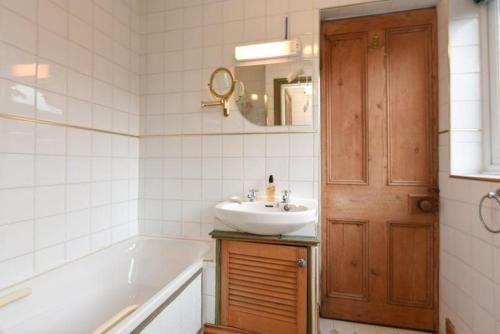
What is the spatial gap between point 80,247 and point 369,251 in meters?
1.90

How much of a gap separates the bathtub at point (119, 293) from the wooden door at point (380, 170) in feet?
3.33

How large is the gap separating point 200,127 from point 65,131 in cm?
83

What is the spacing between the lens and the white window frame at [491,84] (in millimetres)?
1407

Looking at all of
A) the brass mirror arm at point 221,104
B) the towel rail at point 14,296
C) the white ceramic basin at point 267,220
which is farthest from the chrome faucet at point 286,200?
the towel rail at point 14,296

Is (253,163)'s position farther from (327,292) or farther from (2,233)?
(2,233)

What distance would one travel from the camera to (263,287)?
1.47 metres

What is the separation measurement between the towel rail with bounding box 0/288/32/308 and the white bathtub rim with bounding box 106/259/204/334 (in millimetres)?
553

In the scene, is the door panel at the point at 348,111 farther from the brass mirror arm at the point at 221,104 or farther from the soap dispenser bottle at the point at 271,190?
the brass mirror arm at the point at 221,104

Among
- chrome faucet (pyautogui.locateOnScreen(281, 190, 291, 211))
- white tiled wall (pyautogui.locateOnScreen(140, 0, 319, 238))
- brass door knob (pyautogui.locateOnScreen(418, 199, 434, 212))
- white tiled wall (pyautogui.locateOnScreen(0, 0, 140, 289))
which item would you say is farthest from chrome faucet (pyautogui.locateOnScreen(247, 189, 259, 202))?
brass door knob (pyautogui.locateOnScreen(418, 199, 434, 212))

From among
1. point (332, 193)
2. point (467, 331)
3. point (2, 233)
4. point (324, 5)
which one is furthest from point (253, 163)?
point (467, 331)

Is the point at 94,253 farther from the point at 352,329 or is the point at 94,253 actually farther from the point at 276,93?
the point at 352,329

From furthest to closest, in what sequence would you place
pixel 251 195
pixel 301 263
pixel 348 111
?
1. pixel 348 111
2. pixel 251 195
3. pixel 301 263

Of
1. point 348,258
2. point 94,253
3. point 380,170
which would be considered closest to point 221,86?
point 380,170

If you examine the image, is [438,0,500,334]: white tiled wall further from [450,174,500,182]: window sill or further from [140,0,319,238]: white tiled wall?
[140,0,319,238]: white tiled wall
